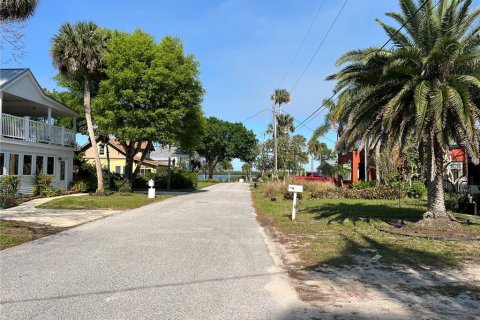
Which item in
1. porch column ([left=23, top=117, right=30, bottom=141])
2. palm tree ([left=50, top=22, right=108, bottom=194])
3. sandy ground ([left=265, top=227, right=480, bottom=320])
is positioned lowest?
sandy ground ([left=265, top=227, right=480, bottom=320])

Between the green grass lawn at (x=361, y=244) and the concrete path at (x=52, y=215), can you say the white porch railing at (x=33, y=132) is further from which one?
the green grass lawn at (x=361, y=244)

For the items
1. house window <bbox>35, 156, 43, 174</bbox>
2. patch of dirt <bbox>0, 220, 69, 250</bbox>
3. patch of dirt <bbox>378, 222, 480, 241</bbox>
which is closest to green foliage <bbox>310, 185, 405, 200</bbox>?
patch of dirt <bbox>378, 222, 480, 241</bbox>

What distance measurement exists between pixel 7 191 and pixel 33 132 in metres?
7.11

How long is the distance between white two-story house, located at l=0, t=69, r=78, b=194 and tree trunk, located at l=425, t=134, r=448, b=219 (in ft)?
61.3

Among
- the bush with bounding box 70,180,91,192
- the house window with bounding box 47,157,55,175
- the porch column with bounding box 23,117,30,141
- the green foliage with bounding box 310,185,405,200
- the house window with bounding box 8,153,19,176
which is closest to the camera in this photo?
the house window with bounding box 8,153,19,176

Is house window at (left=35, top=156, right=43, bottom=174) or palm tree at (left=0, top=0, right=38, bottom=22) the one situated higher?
palm tree at (left=0, top=0, right=38, bottom=22)

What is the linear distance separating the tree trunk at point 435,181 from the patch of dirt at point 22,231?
1058cm

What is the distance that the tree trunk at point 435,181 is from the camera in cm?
1304

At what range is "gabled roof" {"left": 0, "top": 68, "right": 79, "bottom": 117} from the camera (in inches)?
901

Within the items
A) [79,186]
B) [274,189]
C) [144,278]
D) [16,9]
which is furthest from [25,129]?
[144,278]

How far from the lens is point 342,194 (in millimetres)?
30391

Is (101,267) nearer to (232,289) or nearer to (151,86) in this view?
(232,289)

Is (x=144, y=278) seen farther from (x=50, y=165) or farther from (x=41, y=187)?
(x=50, y=165)

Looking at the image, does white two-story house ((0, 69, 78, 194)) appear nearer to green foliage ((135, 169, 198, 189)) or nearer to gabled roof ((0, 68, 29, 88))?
gabled roof ((0, 68, 29, 88))
